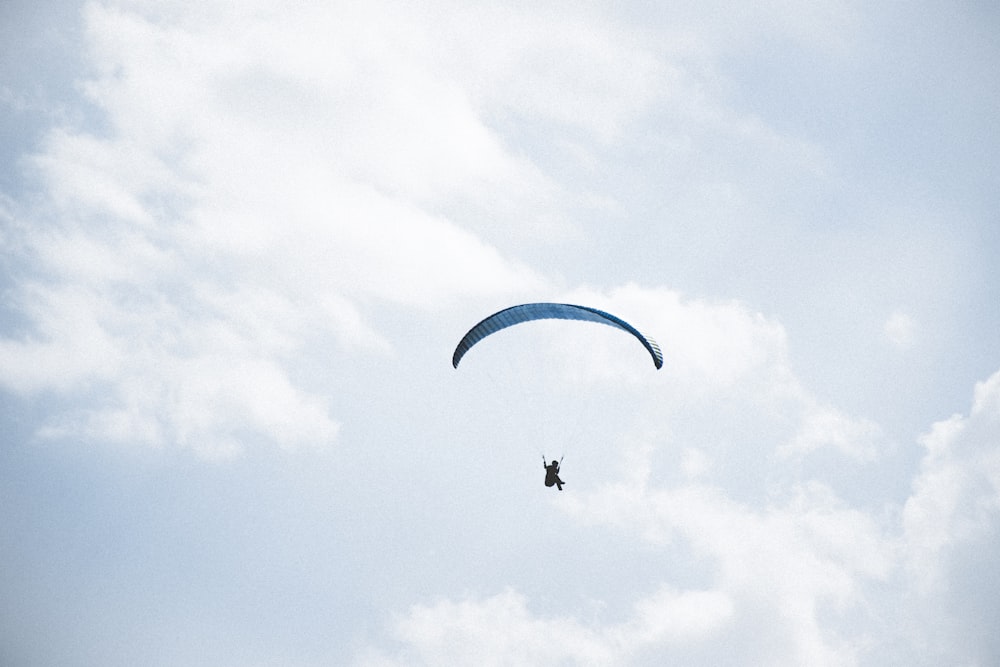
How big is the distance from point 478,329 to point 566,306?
3.59m

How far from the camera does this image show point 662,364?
2852 cm

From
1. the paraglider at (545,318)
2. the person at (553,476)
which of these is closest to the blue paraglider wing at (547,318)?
the paraglider at (545,318)

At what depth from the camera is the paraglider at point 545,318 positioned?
28.2m

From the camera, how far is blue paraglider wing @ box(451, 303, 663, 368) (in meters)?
28.2

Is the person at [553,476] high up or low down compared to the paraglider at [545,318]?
down

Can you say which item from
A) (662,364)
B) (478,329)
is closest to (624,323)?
(662,364)

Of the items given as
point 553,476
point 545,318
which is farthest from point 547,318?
point 553,476

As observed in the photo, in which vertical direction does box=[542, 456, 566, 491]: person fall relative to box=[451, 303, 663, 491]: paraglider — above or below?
below

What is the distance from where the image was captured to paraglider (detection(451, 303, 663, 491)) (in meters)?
28.2

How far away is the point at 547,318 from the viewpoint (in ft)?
95.5

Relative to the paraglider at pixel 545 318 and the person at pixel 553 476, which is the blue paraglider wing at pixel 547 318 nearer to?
the paraglider at pixel 545 318

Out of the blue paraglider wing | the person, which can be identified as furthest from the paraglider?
the person

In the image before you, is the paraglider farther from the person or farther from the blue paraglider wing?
the person

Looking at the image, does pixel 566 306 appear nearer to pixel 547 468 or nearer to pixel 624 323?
pixel 624 323
